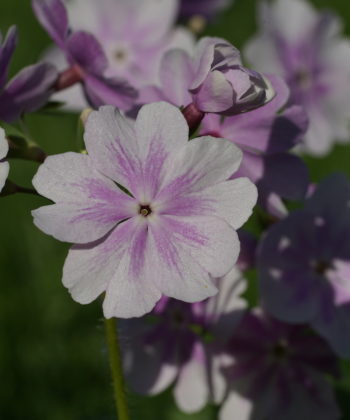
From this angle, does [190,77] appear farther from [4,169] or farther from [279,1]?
[279,1]

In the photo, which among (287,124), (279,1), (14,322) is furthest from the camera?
(14,322)

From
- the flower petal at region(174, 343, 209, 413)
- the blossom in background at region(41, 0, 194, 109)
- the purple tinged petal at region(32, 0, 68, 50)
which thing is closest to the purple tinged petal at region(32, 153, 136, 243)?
the purple tinged petal at region(32, 0, 68, 50)

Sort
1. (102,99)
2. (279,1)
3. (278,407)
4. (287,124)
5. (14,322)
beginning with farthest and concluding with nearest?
1. (14,322)
2. (279,1)
3. (278,407)
4. (102,99)
5. (287,124)

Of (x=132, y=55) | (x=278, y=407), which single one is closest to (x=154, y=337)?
(x=278, y=407)

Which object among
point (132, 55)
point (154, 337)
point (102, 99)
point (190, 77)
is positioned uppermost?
point (190, 77)

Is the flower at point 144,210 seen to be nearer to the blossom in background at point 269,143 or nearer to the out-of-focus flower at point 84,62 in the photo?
the blossom in background at point 269,143

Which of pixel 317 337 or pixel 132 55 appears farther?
pixel 132 55

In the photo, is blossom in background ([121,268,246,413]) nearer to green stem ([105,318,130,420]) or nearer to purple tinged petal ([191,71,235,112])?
green stem ([105,318,130,420])

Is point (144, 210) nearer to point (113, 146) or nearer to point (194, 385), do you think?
point (113, 146)

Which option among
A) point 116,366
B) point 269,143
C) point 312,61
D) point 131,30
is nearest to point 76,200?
point 116,366
